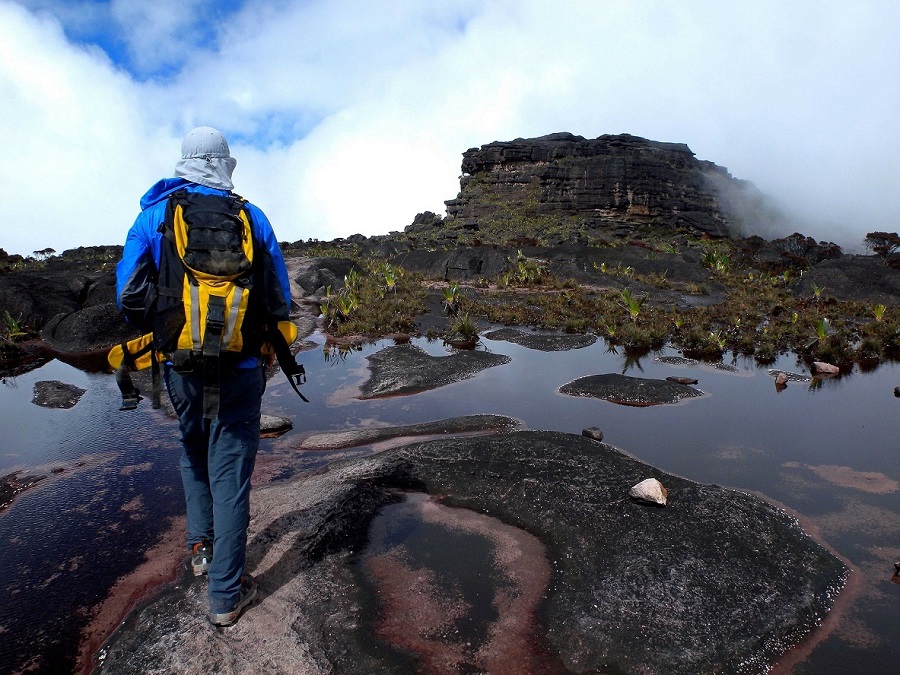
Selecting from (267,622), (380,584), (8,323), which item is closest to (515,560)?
(380,584)

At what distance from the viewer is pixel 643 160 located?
189ft

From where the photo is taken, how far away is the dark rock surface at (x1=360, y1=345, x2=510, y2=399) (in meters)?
9.29

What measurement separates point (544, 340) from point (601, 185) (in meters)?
47.0

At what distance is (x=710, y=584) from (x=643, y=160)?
60.4m

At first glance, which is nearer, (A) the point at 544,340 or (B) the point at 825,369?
(B) the point at 825,369

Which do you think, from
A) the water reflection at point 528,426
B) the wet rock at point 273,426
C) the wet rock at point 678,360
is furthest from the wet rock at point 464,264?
the wet rock at point 273,426

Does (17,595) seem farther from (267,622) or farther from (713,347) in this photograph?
(713,347)

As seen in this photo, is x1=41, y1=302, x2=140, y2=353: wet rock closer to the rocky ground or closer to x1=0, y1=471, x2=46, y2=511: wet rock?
x1=0, y1=471, x2=46, y2=511: wet rock

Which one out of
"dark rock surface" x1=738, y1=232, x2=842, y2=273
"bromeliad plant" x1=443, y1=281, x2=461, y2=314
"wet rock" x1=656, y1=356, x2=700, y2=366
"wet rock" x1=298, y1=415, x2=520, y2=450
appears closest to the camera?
"wet rock" x1=298, y1=415, x2=520, y2=450

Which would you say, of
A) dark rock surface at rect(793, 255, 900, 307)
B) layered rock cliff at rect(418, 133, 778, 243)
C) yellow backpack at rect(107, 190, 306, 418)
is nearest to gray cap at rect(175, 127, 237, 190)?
yellow backpack at rect(107, 190, 306, 418)

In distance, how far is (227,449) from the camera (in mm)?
3168

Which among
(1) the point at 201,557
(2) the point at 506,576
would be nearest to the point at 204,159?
(1) the point at 201,557

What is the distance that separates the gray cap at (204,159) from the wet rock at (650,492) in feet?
12.6

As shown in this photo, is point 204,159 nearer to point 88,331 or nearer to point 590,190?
point 88,331
